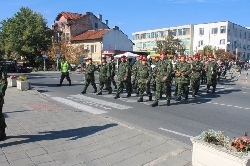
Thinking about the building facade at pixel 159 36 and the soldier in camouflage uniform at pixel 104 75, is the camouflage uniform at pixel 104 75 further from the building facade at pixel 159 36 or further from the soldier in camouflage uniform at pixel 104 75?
the building facade at pixel 159 36

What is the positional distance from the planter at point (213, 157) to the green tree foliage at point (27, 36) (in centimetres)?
4425

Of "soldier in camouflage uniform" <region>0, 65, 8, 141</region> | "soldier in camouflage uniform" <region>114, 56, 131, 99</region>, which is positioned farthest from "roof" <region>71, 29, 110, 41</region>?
"soldier in camouflage uniform" <region>0, 65, 8, 141</region>

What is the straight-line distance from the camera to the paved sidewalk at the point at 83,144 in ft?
14.6

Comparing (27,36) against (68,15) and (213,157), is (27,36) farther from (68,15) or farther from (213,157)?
(213,157)

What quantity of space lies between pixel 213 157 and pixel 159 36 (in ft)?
252

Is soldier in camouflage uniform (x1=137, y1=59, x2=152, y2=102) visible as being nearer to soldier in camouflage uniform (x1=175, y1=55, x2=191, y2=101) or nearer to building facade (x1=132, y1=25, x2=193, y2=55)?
soldier in camouflage uniform (x1=175, y1=55, x2=191, y2=101)

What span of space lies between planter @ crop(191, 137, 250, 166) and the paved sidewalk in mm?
340

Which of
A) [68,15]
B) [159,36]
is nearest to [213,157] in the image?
[68,15]

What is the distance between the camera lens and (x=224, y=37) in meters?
64.4

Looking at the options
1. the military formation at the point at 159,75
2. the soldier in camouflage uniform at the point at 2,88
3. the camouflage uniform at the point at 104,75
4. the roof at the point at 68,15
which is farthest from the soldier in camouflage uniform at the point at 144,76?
the roof at the point at 68,15

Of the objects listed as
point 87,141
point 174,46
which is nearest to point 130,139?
point 87,141

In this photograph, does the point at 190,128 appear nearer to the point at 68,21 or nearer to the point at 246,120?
the point at 246,120

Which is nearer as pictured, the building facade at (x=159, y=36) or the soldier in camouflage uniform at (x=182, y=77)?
the soldier in camouflage uniform at (x=182, y=77)

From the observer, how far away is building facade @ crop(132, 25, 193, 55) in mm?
71875
